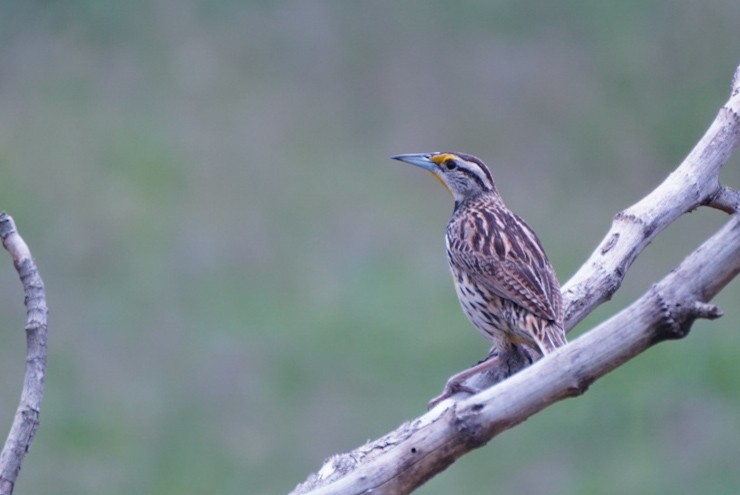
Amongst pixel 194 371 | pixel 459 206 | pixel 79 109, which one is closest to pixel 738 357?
pixel 194 371

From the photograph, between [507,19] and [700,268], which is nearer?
[700,268]

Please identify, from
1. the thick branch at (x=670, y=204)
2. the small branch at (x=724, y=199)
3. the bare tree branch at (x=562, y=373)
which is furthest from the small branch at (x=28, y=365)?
the small branch at (x=724, y=199)

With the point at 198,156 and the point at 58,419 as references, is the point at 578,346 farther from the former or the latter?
the point at 198,156

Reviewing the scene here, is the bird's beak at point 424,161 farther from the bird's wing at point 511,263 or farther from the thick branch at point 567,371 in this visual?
the thick branch at point 567,371

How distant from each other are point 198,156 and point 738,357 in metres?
4.83

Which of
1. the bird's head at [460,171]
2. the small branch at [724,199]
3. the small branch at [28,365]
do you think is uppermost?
the bird's head at [460,171]

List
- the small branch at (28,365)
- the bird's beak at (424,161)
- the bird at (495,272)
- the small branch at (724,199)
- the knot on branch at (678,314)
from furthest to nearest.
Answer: the bird's beak at (424,161) < the bird at (495,272) < the small branch at (724,199) < the small branch at (28,365) < the knot on branch at (678,314)

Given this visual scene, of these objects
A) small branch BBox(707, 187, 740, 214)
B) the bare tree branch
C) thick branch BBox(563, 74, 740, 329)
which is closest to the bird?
thick branch BBox(563, 74, 740, 329)

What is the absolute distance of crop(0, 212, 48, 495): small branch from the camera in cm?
332

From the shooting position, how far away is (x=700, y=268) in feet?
9.39

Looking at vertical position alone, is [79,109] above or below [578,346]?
above

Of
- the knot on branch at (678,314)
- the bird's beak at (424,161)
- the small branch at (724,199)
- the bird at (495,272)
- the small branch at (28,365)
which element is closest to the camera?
the knot on branch at (678,314)

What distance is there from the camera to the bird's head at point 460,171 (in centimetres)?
557

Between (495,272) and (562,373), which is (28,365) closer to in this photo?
(562,373)
